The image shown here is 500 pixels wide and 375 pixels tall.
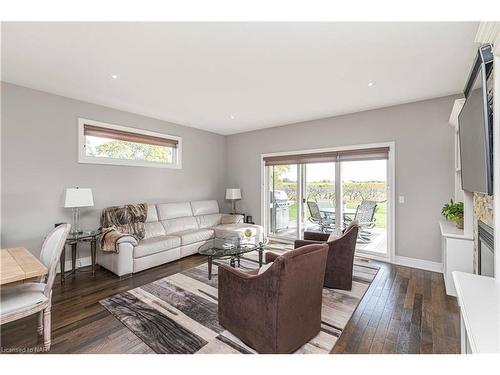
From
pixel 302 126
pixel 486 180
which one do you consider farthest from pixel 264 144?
pixel 486 180

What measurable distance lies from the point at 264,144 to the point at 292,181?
1.14 meters

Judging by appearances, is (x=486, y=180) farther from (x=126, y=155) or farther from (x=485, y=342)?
(x=126, y=155)

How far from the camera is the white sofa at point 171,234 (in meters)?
3.33

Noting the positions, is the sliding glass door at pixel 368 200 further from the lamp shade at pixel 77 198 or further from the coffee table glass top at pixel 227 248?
the lamp shade at pixel 77 198

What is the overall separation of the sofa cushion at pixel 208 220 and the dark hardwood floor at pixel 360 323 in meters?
1.90

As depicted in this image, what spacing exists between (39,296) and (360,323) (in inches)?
109

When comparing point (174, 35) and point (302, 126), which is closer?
point (174, 35)

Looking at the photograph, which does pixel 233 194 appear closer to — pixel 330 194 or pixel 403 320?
pixel 330 194

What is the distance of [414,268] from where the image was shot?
144 inches

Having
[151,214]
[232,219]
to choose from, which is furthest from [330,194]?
[151,214]

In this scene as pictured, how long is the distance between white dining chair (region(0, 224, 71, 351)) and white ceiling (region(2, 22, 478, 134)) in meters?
1.77

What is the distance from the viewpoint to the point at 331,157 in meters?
4.55

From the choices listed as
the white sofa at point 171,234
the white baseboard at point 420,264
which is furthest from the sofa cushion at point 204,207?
the white baseboard at point 420,264

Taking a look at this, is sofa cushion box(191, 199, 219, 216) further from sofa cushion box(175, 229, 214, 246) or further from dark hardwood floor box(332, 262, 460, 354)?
dark hardwood floor box(332, 262, 460, 354)
